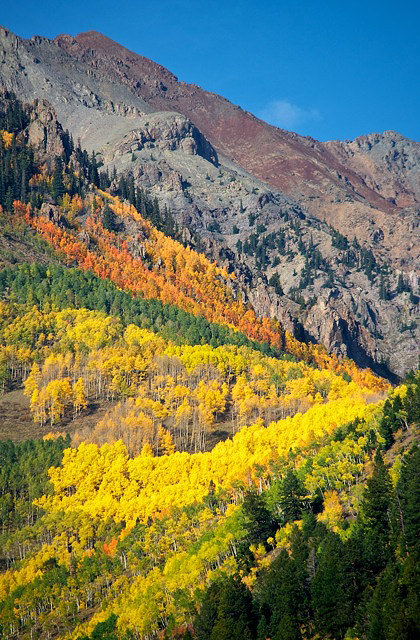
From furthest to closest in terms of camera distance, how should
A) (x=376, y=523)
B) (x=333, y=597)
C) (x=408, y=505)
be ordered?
(x=376, y=523), (x=408, y=505), (x=333, y=597)

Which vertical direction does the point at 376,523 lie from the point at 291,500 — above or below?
above

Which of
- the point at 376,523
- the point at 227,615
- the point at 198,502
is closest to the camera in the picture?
the point at 227,615

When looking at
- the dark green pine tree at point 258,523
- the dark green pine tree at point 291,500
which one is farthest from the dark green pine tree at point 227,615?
the dark green pine tree at point 291,500

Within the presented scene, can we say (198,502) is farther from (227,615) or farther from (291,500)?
(227,615)

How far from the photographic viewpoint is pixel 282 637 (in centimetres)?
8162

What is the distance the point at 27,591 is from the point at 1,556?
17878mm

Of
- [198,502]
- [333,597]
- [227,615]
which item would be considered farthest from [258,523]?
[333,597]

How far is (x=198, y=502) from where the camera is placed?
441ft

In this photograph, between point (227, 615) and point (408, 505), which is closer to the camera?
point (408, 505)

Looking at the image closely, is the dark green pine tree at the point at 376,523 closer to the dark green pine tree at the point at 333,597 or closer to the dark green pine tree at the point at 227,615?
the dark green pine tree at the point at 333,597

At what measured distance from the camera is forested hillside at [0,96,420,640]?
283ft

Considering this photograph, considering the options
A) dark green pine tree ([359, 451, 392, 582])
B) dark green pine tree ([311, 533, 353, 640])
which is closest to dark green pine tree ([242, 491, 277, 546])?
dark green pine tree ([359, 451, 392, 582])

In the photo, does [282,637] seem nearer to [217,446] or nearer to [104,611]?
[104,611]

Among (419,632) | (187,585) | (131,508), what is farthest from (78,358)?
(419,632)
